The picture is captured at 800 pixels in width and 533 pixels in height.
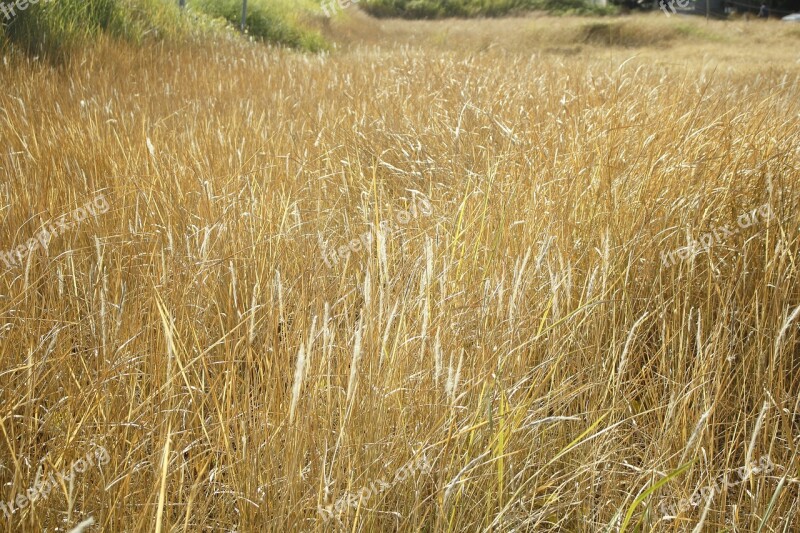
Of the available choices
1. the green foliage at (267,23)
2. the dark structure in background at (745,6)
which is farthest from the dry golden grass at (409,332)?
the dark structure in background at (745,6)

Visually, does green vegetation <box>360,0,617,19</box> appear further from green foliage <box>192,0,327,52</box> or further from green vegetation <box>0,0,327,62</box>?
green vegetation <box>0,0,327,62</box>

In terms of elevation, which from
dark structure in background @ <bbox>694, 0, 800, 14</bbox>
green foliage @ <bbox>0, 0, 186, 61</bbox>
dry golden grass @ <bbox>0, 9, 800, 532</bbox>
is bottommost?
dry golden grass @ <bbox>0, 9, 800, 532</bbox>

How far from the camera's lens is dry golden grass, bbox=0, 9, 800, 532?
3.38 ft

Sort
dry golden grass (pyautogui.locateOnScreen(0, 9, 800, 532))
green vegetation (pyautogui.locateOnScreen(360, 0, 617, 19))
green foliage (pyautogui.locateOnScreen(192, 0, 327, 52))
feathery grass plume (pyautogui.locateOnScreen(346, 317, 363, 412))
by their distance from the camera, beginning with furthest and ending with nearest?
green vegetation (pyautogui.locateOnScreen(360, 0, 617, 19))
green foliage (pyautogui.locateOnScreen(192, 0, 327, 52))
dry golden grass (pyautogui.locateOnScreen(0, 9, 800, 532))
feathery grass plume (pyautogui.locateOnScreen(346, 317, 363, 412))

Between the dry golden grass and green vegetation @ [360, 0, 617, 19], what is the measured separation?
2019 centimetres

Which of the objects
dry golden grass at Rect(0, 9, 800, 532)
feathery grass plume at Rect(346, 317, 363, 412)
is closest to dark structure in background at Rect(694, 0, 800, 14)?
dry golden grass at Rect(0, 9, 800, 532)

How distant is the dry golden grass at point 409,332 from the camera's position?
3.38ft

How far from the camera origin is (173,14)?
6.41m

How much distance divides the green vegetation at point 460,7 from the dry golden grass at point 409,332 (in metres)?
20.2

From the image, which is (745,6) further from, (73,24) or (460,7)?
(73,24)

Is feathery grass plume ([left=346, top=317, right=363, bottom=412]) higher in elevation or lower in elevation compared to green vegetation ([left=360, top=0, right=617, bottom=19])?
lower

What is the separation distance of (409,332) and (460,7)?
23.2 meters

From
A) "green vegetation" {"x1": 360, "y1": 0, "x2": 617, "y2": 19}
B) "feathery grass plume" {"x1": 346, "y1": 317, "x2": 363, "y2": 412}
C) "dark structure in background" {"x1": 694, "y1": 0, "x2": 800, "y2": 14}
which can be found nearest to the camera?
"feathery grass plume" {"x1": 346, "y1": 317, "x2": 363, "y2": 412}

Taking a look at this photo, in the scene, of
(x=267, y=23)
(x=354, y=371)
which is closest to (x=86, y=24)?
(x=354, y=371)
